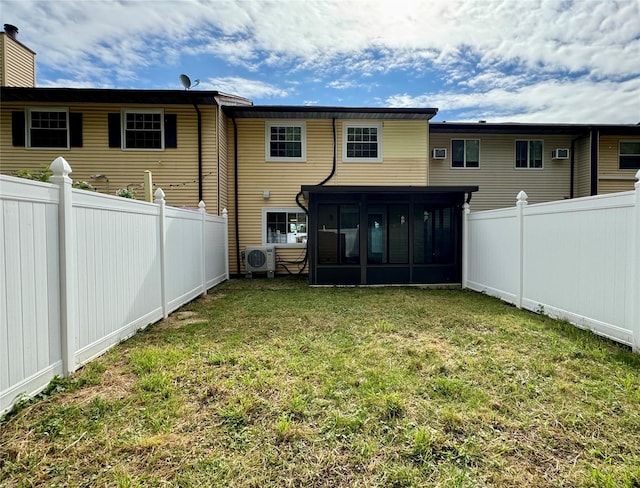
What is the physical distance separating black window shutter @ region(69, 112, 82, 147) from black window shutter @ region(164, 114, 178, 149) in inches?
94.2

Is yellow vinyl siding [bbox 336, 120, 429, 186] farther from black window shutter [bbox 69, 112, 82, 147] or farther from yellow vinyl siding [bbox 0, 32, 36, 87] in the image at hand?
yellow vinyl siding [bbox 0, 32, 36, 87]

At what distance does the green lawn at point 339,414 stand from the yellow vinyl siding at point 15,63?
11301 mm

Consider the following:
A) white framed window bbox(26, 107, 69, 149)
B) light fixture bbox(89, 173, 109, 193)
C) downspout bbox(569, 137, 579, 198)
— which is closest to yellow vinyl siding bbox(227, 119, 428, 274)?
light fixture bbox(89, 173, 109, 193)

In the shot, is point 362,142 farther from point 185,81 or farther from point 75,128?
point 75,128

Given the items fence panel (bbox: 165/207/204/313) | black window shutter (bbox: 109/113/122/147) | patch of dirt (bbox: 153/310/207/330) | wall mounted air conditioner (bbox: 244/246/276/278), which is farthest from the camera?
wall mounted air conditioner (bbox: 244/246/276/278)

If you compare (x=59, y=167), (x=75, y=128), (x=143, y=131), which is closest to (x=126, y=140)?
(x=143, y=131)

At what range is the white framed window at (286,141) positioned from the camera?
1083cm

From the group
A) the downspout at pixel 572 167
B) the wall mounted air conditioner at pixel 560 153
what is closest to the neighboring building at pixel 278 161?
the downspout at pixel 572 167

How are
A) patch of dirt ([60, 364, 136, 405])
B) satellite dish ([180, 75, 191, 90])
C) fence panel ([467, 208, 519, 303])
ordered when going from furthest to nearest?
satellite dish ([180, 75, 191, 90]) < fence panel ([467, 208, 519, 303]) < patch of dirt ([60, 364, 136, 405])

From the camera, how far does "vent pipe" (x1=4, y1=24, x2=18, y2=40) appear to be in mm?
10617

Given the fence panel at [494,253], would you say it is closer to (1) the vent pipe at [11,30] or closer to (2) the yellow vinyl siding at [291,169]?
(2) the yellow vinyl siding at [291,169]

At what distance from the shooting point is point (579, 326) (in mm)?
4750

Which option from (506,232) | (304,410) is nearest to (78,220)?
(304,410)

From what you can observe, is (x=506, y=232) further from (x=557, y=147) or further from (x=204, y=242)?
(x=557, y=147)
